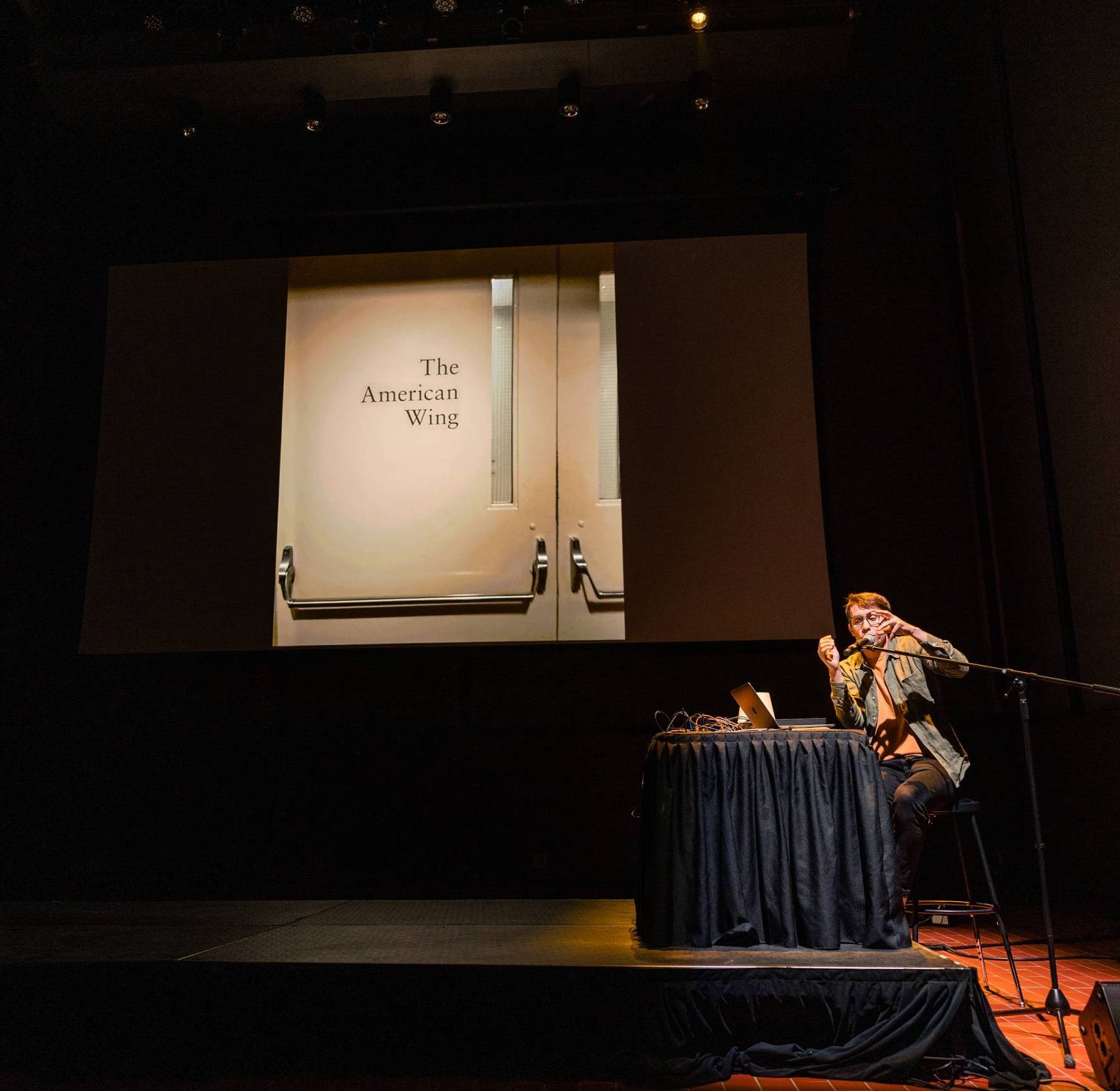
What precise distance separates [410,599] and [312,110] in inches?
97.7

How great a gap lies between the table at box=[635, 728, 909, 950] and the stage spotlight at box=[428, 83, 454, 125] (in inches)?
126

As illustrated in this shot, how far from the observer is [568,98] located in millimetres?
4293

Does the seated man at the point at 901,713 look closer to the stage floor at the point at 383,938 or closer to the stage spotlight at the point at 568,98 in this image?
the stage floor at the point at 383,938

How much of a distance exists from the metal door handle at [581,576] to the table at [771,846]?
1699 millimetres

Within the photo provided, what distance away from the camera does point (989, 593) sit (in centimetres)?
451

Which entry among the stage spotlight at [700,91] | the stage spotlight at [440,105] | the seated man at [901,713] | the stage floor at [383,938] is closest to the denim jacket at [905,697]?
the seated man at [901,713]

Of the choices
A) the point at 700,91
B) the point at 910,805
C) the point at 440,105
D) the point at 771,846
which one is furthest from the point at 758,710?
the point at 440,105

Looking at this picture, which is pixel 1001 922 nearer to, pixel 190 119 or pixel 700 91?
pixel 700 91

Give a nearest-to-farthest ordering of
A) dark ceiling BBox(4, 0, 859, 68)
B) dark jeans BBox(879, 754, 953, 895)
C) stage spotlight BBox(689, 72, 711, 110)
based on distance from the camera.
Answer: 1. dark jeans BBox(879, 754, 953, 895)
2. dark ceiling BBox(4, 0, 859, 68)
3. stage spotlight BBox(689, 72, 711, 110)

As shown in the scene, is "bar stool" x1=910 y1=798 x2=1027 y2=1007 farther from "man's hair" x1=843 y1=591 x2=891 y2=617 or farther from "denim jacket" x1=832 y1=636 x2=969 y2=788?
"man's hair" x1=843 y1=591 x2=891 y2=617

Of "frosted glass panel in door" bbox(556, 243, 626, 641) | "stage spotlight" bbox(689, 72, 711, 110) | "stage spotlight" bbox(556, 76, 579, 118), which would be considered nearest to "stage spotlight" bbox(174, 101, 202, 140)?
"stage spotlight" bbox(556, 76, 579, 118)

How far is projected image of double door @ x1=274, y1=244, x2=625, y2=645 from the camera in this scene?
4.38 meters

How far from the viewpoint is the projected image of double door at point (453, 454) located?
438cm

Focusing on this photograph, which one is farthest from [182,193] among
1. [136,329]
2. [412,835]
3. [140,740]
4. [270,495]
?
[412,835]
